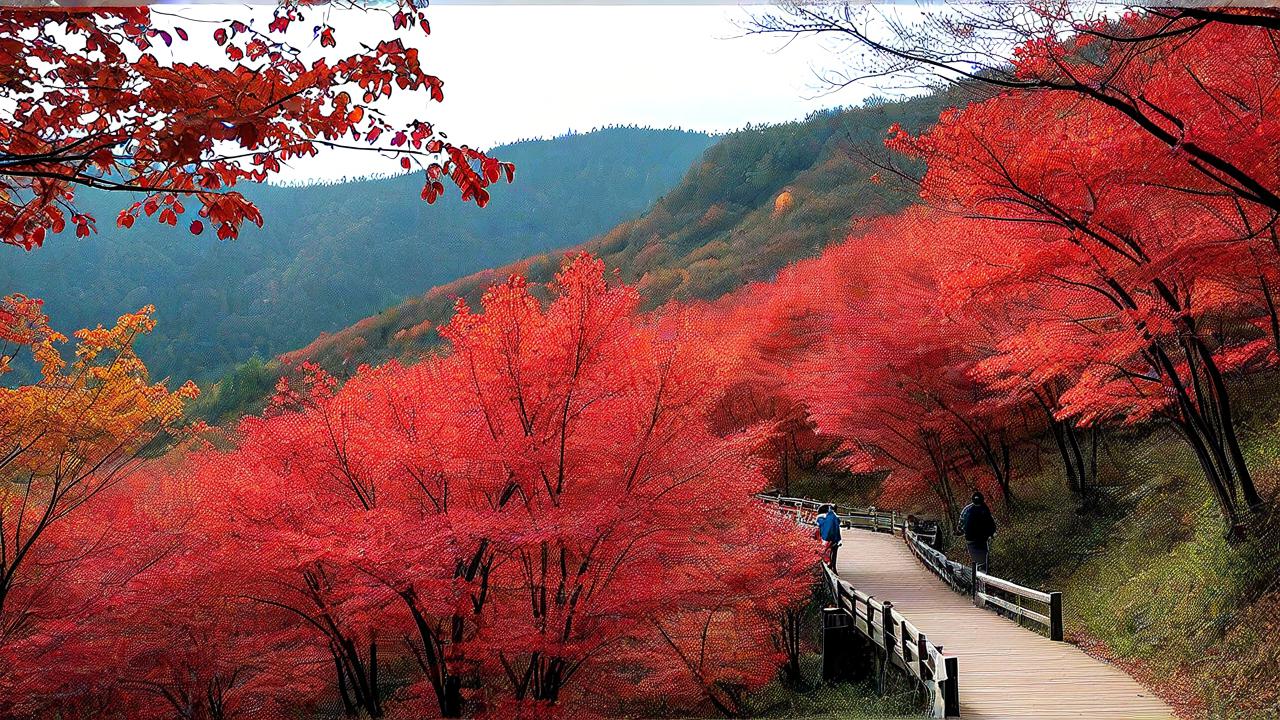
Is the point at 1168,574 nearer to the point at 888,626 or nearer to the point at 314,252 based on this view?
the point at 888,626

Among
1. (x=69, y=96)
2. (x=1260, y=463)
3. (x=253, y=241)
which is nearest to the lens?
(x=69, y=96)

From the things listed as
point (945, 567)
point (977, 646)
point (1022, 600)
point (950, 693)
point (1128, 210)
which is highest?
point (1128, 210)

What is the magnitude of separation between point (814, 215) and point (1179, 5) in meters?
75.8

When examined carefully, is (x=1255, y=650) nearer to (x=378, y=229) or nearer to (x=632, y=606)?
(x=632, y=606)

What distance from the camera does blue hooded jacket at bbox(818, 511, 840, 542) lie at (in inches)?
631

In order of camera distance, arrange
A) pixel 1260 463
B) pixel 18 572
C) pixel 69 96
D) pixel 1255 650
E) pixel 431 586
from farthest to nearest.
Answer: pixel 18 572 < pixel 1260 463 < pixel 431 586 < pixel 1255 650 < pixel 69 96

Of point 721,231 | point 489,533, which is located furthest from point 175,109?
point 721,231

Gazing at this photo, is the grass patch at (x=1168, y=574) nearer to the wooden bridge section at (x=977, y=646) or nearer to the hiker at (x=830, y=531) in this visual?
the wooden bridge section at (x=977, y=646)

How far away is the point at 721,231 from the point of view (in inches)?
3718

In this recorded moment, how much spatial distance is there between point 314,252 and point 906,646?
432ft

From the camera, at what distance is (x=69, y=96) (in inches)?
166

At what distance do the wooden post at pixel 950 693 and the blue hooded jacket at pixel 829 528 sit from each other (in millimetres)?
8490

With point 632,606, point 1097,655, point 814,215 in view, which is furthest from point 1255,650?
point 814,215

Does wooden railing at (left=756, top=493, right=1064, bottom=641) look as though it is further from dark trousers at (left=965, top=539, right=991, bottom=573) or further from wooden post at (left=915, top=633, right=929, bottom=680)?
wooden post at (left=915, top=633, right=929, bottom=680)
